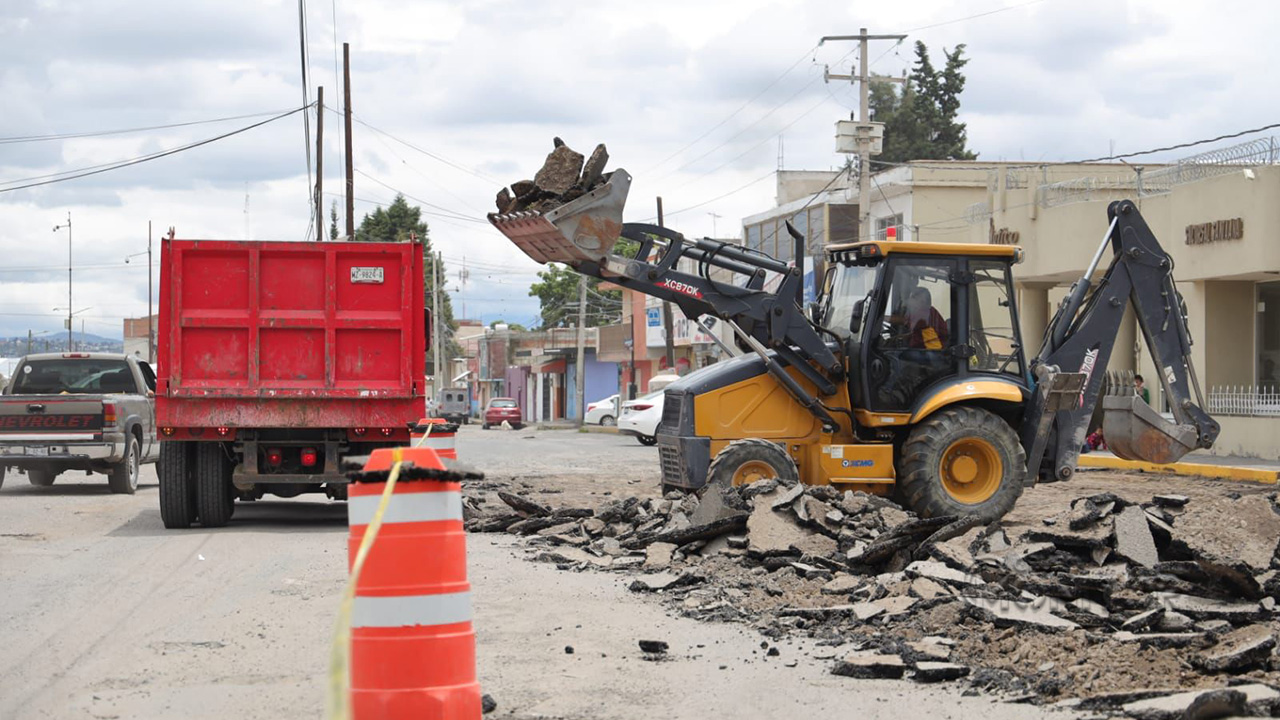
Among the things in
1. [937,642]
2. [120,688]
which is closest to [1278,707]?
[937,642]

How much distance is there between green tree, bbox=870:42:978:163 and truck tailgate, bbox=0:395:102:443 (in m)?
72.1

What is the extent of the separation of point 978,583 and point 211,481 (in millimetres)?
9059

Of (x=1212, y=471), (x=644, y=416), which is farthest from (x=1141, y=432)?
(x=644, y=416)

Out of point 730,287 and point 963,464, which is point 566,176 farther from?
point 963,464

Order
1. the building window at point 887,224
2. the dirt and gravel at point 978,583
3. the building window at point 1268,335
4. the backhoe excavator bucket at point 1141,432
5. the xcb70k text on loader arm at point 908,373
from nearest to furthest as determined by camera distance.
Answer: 1. the dirt and gravel at point 978,583
2. the xcb70k text on loader arm at point 908,373
3. the backhoe excavator bucket at point 1141,432
4. the building window at point 1268,335
5. the building window at point 887,224

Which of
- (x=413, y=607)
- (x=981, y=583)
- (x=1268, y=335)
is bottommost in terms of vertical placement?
(x=981, y=583)

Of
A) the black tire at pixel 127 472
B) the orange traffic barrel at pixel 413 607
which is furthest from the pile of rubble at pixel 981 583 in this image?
the black tire at pixel 127 472

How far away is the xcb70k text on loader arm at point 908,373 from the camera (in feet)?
45.7

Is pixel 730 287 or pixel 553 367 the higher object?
pixel 730 287

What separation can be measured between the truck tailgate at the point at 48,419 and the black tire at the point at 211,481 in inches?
234

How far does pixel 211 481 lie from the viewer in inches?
580

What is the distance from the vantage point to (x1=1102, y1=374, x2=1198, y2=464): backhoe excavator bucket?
14344 millimetres

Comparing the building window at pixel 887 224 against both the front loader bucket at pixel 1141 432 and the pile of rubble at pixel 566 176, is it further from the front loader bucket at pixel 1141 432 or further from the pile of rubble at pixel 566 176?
the pile of rubble at pixel 566 176

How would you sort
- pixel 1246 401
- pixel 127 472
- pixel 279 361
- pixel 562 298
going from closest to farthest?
pixel 279 361 < pixel 127 472 < pixel 1246 401 < pixel 562 298
